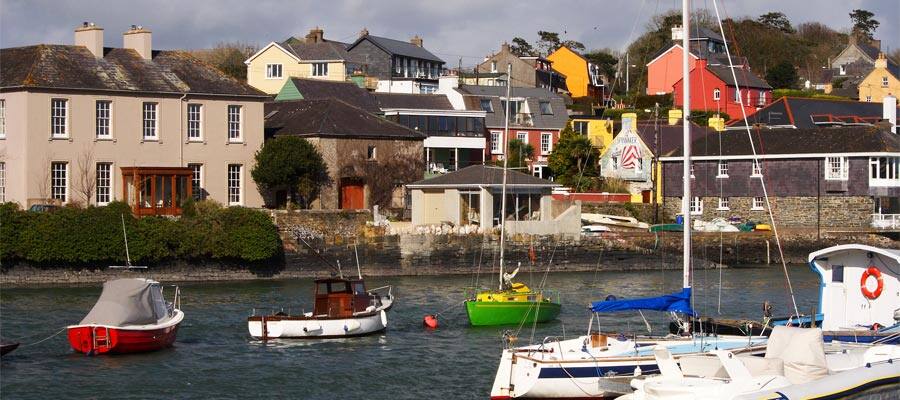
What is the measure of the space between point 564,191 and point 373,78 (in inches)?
1056

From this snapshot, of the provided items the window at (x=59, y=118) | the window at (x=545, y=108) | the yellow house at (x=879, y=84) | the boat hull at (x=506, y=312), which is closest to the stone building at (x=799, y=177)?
the window at (x=545, y=108)

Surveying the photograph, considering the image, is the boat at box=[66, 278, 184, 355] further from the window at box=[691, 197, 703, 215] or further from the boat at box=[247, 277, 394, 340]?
the window at box=[691, 197, 703, 215]

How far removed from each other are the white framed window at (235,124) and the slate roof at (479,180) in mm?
8123

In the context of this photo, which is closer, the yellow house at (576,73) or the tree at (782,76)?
the yellow house at (576,73)

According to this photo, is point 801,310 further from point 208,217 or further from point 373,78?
point 373,78

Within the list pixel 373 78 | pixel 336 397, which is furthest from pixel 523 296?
pixel 373 78

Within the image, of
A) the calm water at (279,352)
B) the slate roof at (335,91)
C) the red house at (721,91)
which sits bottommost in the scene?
the calm water at (279,352)

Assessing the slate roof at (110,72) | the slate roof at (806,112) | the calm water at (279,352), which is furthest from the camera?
the slate roof at (806,112)

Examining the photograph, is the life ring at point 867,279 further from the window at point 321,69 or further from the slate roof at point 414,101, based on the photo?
the window at point 321,69

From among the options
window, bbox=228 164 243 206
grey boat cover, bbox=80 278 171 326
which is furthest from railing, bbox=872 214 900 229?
grey boat cover, bbox=80 278 171 326

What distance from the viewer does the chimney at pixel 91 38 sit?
5884cm

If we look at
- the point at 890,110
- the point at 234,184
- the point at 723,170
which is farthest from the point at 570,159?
the point at 234,184

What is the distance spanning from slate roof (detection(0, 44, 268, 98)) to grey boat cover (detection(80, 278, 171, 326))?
23026 mm

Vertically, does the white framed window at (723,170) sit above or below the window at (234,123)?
below
